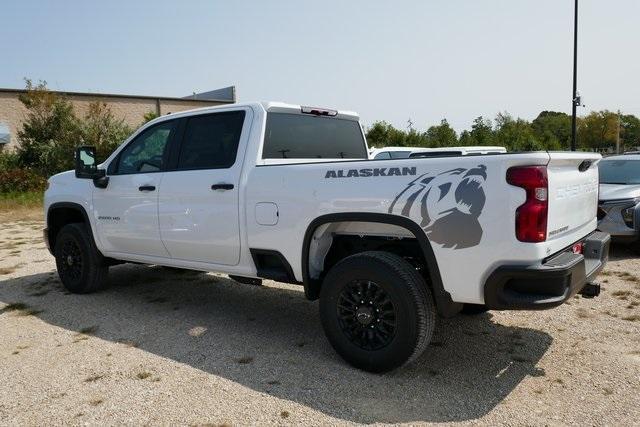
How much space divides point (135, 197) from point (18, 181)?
16.4 meters

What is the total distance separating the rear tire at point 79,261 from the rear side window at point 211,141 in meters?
1.76

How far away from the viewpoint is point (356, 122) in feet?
18.7

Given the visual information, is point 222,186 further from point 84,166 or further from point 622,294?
point 622,294

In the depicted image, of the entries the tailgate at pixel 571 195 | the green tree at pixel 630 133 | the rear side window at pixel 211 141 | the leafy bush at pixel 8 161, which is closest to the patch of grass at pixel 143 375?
the rear side window at pixel 211 141

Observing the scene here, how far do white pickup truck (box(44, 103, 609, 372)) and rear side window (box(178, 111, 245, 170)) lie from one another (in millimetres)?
14

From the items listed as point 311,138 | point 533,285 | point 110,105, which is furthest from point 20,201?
point 533,285

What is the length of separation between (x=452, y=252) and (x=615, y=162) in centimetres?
728

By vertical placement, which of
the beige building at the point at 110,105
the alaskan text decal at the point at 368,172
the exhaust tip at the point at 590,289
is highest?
the beige building at the point at 110,105

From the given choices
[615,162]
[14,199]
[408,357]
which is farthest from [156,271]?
[14,199]

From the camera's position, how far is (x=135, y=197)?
17.8ft

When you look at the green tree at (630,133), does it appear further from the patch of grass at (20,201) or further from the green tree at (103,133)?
the patch of grass at (20,201)

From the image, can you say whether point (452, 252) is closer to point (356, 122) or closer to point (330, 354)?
point (330, 354)

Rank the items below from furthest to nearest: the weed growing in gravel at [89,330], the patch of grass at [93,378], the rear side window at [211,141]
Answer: the weed growing in gravel at [89,330], the rear side window at [211,141], the patch of grass at [93,378]

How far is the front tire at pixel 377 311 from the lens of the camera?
11.8ft
